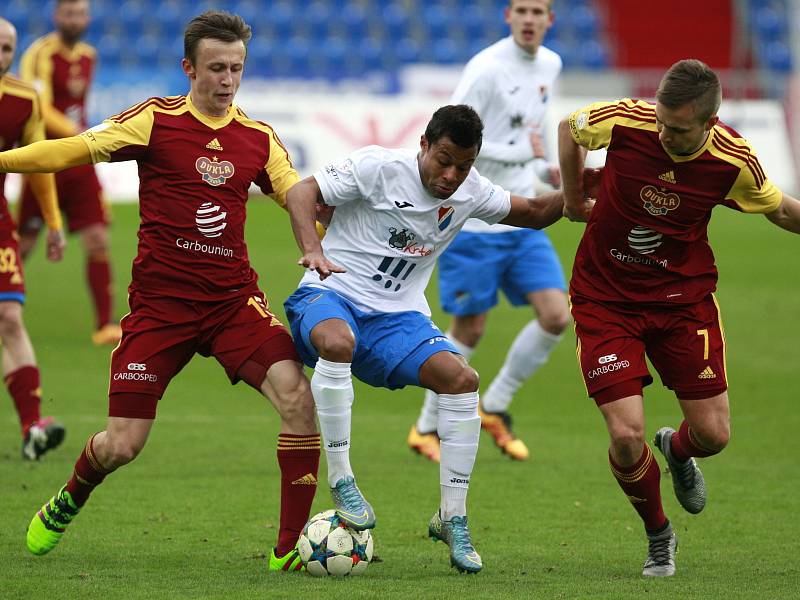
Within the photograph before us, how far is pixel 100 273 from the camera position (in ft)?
41.1

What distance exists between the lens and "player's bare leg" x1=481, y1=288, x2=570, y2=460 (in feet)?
28.6

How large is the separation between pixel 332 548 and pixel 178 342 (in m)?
1.12

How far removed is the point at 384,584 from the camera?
17.7 feet

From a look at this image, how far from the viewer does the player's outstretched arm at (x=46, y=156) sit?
18.7 feet

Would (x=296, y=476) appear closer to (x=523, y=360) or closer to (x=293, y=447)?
(x=293, y=447)

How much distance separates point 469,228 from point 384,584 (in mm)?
3774

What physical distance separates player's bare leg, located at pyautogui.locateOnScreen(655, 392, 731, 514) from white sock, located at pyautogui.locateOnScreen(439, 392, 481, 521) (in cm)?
93

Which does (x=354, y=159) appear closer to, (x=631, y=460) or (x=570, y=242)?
(x=631, y=460)

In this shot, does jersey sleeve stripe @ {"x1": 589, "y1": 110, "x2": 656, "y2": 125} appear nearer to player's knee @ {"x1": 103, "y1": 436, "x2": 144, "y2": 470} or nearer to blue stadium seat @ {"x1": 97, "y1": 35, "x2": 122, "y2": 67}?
player's knee @ {"x1": 103, "y1": 436, "x2": 144, "y2": 470}

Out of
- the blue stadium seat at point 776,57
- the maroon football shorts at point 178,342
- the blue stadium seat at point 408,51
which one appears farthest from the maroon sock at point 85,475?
the blue stadium seat at point 776,57

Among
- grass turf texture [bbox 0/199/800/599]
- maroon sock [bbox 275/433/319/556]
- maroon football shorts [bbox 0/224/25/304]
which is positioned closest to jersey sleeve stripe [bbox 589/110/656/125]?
maroon sock [bbox 275/433/319/556]

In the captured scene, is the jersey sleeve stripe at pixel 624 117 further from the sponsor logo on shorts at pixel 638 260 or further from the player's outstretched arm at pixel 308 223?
the player's outstretched arm at pixel 308 223

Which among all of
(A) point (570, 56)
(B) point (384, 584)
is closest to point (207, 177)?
(B) point (384, 584)

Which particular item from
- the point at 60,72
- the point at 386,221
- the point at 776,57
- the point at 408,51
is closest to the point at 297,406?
the point at 386,221
